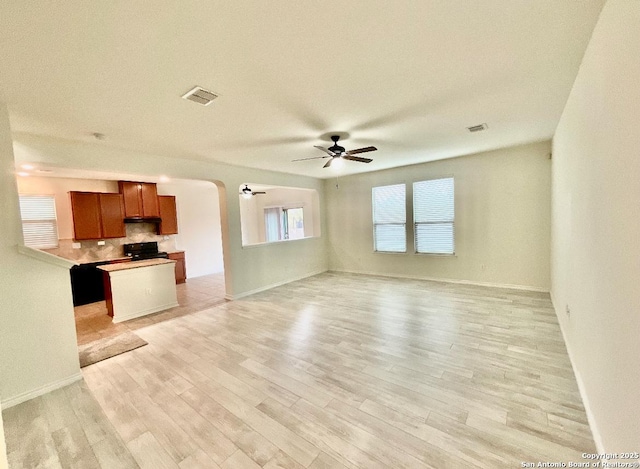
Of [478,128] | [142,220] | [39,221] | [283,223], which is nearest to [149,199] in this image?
[142,220]

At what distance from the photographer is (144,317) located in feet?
14.4

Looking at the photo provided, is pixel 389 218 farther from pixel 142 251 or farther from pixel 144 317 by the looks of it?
pixel 142 251

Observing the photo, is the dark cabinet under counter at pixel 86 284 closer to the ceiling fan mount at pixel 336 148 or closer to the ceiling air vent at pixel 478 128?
the ceiling fan mount at pixel 336 148

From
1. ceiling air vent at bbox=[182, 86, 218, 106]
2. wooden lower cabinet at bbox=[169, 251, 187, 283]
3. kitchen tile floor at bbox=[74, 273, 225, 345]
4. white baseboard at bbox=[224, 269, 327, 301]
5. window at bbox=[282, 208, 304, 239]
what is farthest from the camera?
window at bbox=[282, 208, 304, 239]

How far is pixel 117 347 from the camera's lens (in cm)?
330

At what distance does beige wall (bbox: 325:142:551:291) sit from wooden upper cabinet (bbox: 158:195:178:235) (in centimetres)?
533

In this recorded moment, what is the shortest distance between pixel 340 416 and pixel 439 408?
30.4 inches

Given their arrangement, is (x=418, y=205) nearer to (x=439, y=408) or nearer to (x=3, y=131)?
(x=439, y=408)

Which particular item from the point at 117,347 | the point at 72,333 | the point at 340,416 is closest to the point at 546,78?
the point at 340,416

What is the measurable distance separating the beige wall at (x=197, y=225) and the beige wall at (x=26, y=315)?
4.82m

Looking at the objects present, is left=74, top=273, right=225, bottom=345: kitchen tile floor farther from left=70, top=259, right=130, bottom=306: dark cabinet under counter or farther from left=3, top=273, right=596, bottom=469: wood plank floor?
left=3, top=273, right=596, bottom=469: wood plank floor

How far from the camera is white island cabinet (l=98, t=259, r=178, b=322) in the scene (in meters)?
4.23

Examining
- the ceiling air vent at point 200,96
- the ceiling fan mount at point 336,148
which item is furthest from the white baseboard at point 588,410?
the ceiling air vent at point 200,96

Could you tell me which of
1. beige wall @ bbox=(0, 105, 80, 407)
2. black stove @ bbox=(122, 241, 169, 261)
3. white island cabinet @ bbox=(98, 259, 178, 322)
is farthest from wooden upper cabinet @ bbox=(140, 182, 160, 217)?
beige wall @ bbox=(0, 105, 80, 407)
